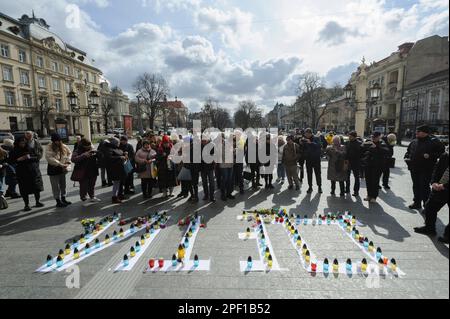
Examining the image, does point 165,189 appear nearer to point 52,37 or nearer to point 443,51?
point 443,51

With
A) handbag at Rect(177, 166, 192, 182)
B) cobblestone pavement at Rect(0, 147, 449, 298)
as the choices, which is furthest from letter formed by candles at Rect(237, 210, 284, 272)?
handbag at Rect(177, 166, 192, 182)

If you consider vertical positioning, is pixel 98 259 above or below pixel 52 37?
below

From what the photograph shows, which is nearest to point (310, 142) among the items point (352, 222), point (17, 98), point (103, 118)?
point (352, 222)

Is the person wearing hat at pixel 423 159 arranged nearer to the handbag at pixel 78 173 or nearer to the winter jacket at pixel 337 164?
the winter jacket at pixel 337 164

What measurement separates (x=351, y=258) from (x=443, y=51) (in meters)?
3.39

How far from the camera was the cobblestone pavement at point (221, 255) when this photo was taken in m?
3.14

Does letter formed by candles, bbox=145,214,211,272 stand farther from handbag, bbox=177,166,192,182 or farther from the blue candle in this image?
handbag, bbox=177,166,192,182

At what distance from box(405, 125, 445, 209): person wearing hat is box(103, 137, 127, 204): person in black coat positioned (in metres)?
7.71

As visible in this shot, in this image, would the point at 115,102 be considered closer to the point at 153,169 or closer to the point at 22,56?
the point at 22,56

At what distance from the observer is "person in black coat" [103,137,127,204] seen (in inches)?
275

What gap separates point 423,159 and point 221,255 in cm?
546

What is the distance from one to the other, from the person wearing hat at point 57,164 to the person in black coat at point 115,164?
3.30 ft

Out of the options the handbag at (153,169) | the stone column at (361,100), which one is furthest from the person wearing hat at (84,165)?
the stone column at (361,100)
